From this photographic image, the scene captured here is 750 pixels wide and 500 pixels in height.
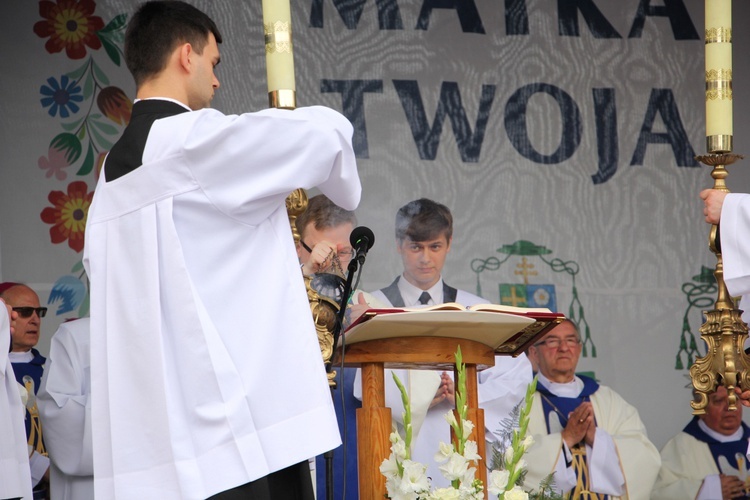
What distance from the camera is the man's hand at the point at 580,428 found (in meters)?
7.05

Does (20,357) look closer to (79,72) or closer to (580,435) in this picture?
(79,72)

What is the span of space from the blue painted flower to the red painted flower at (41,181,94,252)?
497mm

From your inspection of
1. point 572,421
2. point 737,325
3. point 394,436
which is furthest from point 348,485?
point 394,436

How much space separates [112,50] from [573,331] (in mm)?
3609

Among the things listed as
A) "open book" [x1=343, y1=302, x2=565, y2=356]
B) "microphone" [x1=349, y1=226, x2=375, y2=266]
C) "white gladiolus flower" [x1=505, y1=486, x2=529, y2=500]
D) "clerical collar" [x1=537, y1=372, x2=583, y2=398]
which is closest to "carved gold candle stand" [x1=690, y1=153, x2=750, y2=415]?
"open book" [x1=343, y1=302, x2=565, y2=356]

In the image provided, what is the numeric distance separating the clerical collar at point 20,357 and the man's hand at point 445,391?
256 cm

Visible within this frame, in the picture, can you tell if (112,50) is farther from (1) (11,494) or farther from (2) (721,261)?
(2) (721,261)

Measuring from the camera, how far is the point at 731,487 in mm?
7289

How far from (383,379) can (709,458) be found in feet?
14.2

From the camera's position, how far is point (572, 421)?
7066 millimetres

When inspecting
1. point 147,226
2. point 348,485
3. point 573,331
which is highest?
point 147,226

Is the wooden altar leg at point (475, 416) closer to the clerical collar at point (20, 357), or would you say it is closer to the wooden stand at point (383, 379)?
the wooden stand at point (383, 379)

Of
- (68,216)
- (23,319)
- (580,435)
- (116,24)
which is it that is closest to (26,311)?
(23,319)

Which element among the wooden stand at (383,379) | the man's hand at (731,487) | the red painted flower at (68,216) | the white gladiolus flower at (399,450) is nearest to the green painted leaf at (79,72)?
the red painted flower at (68,216)
